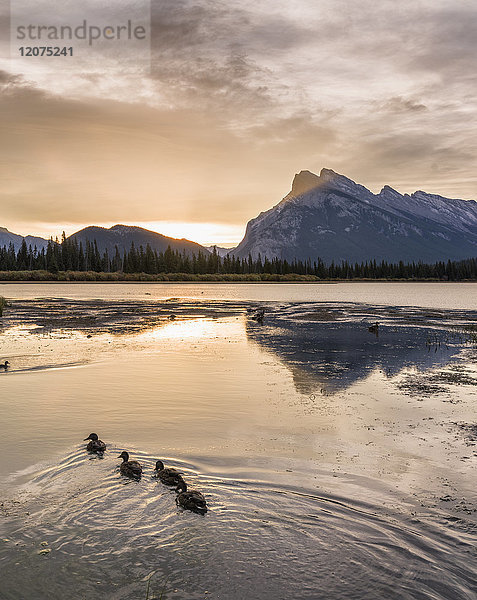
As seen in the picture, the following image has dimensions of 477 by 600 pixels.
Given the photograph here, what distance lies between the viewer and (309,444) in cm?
1475

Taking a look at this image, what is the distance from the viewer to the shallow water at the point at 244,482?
323 inches

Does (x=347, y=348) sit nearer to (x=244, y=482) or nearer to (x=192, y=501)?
(x=244, y=482)

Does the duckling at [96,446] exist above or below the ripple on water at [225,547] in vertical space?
above

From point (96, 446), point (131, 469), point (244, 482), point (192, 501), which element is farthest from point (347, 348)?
point (192, 501)

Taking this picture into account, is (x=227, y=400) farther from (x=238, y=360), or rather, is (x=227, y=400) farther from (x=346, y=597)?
(x=346, y=597)

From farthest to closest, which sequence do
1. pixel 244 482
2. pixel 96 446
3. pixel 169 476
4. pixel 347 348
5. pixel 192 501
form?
pixel 347 348, pixel 96 446, pixel 244 482, pixel 169 476, pixel 192 501

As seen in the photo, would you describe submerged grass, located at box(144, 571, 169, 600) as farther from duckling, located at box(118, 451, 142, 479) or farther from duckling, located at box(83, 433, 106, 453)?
duckling, located at box(83, 433, 106, 453)

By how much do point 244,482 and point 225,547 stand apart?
112 inches

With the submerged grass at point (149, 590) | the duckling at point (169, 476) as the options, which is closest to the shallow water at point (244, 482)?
the submerged grass at point (149, 590)

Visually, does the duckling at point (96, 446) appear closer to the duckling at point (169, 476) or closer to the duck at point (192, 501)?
the duckling at point (169, 476)

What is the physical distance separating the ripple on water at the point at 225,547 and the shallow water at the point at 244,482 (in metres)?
0.03

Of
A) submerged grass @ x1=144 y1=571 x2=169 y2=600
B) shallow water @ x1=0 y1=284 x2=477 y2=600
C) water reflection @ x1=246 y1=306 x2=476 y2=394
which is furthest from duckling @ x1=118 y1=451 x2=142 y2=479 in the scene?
water reflection @ x1=246 y1=306 x2=476 y2=394

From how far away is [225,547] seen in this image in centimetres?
902

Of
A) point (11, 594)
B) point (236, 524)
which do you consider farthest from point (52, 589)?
point (236, 524)
